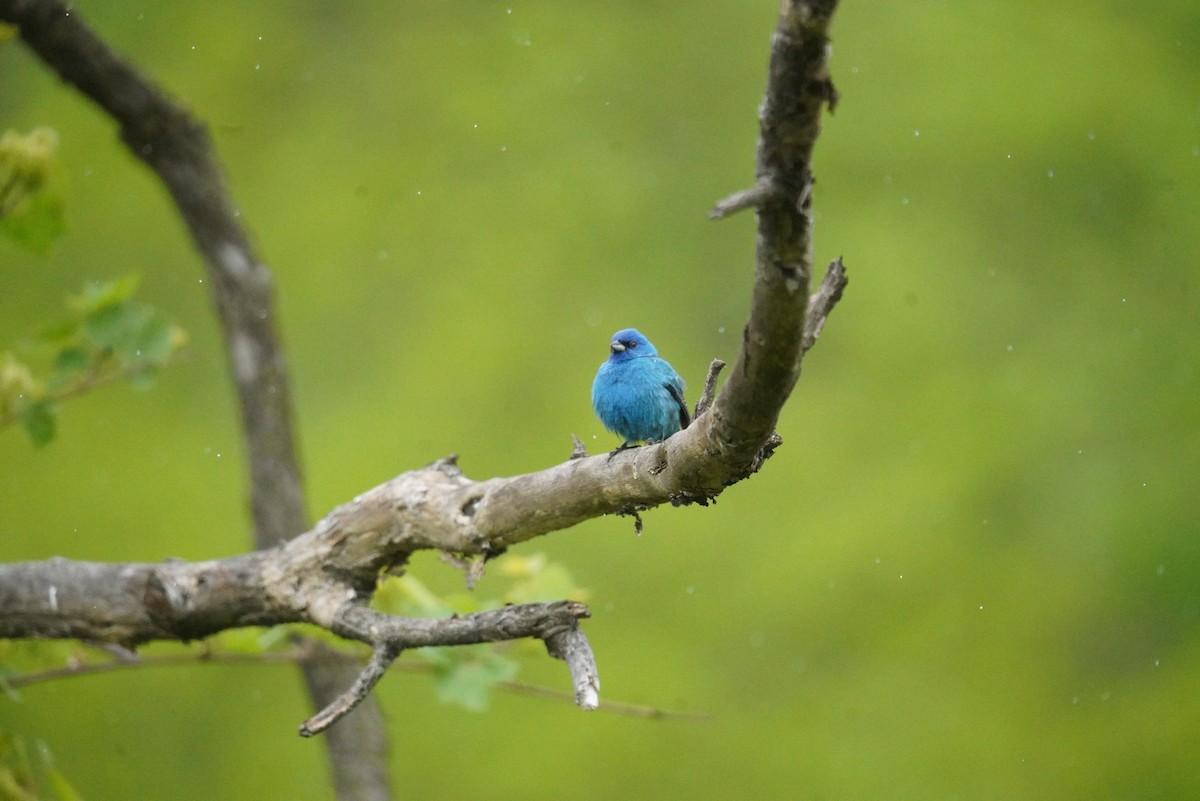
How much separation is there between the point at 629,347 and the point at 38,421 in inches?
53.6

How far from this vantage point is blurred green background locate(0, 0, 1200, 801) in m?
4.41

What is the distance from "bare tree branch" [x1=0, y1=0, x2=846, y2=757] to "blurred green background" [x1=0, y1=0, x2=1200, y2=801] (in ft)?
6.14

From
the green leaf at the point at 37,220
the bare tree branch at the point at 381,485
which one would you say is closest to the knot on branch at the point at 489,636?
the bare tree branch at the point at 381,485

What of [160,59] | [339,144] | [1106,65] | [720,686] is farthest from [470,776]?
[1106,65]

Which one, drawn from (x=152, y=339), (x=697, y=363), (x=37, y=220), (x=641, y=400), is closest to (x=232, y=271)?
(x=152, y=339)

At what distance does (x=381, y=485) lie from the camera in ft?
6.42

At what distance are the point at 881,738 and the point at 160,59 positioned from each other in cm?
442

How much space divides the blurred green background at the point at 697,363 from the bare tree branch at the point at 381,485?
1.87 metres

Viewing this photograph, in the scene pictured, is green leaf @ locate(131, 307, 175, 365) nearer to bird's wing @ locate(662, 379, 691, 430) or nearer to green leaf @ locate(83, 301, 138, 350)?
green leaf @ locate(83, 301, 138, 350)

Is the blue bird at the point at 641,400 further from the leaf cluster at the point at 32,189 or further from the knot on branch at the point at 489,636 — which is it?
the leaf cluster at the point at 32,189

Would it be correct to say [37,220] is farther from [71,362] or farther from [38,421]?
[38,421]

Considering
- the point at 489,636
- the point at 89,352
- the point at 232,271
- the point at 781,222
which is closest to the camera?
the point at 781,222

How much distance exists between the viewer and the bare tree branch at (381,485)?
1021mm

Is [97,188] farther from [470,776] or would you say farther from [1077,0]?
[1077,0]
